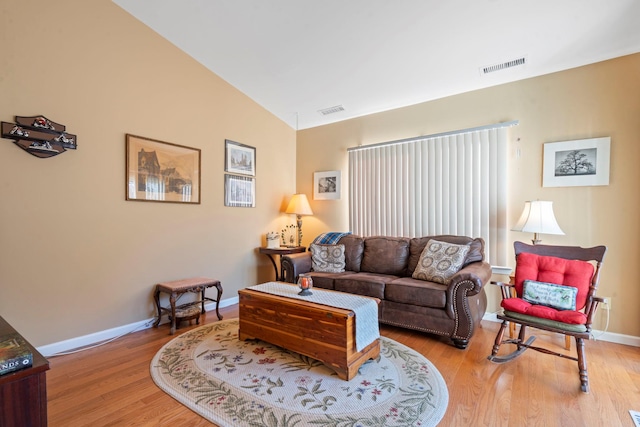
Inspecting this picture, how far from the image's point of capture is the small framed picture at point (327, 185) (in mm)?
4723

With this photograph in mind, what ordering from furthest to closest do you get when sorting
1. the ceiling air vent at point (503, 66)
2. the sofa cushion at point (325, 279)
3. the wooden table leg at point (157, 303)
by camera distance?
the sofa cushion at point (325, 279) → the wooden table leg at point (157, 303) → the ceiling air vent at point (503, 66)

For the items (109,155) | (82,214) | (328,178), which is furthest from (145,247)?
(328,178)

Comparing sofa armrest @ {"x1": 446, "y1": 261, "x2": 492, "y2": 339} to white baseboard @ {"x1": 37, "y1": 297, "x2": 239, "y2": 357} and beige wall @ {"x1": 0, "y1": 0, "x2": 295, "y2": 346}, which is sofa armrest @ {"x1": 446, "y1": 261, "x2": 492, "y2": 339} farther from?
white baseboard @ {"x1": 37, "y1": 297, "x2": 239, "y2": 357}

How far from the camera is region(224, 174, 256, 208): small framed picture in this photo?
405 centimetres

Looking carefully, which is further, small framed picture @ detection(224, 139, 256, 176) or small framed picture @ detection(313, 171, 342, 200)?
Answer: small framed picture @ detection(313, 171, 342, 200)

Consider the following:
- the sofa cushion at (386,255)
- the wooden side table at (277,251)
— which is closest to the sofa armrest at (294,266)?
the wooden side table at (277,251)

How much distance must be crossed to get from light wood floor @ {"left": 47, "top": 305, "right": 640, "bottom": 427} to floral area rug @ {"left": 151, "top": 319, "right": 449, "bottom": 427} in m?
0.10

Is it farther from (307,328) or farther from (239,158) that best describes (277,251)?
(307,328)

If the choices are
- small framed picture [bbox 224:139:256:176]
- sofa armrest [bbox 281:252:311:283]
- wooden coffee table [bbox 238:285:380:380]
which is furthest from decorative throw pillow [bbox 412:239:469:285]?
small framed picture [bbox 224:139:256:176]

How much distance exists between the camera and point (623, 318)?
9.34ft

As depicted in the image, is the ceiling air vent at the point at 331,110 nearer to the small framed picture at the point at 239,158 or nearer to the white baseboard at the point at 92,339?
the small framed picture at the point at 239,158

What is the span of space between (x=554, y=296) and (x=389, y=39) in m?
2.66

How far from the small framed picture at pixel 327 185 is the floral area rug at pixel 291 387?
254 cm

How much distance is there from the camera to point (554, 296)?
245 cm
